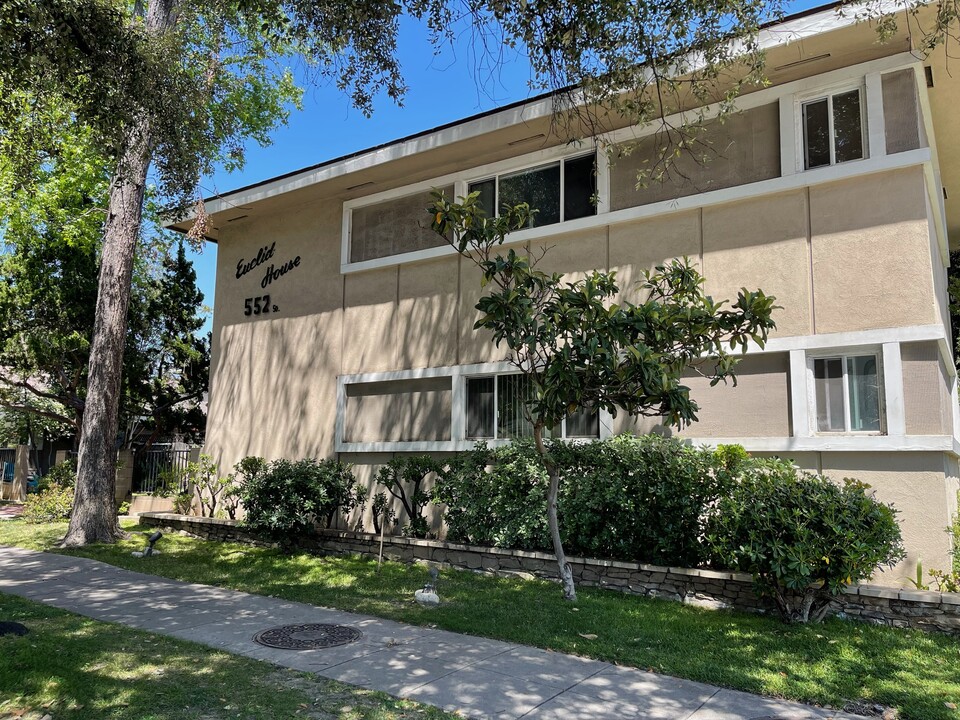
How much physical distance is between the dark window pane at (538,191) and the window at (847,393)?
454 cm

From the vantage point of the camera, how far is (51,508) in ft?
53.2

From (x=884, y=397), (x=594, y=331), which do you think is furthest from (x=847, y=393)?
(x=594, y=331)

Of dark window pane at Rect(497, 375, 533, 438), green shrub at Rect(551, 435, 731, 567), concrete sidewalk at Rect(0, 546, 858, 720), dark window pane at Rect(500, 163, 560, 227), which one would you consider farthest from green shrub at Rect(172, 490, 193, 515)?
dark window pane at Rect(500, 163, 560, 227)

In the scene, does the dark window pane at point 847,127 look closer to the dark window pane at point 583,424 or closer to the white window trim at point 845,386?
the white window trim at point 845,386

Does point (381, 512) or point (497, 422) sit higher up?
point (497, 422)

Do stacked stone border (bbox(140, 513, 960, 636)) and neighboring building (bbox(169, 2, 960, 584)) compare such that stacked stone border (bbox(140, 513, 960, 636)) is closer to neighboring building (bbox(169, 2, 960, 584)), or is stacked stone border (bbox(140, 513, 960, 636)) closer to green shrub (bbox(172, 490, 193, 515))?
neighboring building (bbox(169, 2, 960, 584))

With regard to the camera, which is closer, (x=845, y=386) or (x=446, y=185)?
(x=845, y=386)

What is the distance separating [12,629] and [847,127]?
1077 cm

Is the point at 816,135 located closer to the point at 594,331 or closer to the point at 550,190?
the point at 550,190

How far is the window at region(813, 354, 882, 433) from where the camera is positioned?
8531 millimetres

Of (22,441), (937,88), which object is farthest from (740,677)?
(22,441)

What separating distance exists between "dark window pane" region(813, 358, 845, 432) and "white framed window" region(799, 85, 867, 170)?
256 centimetres

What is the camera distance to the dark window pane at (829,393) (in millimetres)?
8742

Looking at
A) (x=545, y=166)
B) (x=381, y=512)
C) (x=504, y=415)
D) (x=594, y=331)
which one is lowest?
(x=381, y=512)
